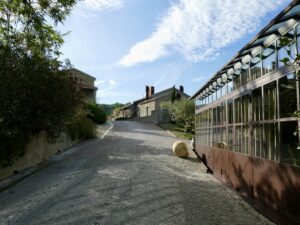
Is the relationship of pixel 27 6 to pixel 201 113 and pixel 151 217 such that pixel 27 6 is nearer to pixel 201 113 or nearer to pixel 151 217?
pixel 201 113

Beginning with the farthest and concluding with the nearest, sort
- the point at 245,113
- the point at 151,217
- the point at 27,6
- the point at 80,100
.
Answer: the point at 80,100
the point at 27,6
the point at 245,113
the point at 151,217

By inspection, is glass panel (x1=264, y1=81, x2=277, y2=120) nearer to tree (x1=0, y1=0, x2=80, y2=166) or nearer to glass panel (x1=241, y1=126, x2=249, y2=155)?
glass panel (x1=241, y1=126, x2=249, y2=155)

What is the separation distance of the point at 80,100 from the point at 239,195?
9.93 metres

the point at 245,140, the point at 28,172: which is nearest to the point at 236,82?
the point at 245,140

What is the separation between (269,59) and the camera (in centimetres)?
751

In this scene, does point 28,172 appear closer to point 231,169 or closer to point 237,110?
point 231,169

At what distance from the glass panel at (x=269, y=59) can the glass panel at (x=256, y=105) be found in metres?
0.68

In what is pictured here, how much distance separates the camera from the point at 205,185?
36.2 ft

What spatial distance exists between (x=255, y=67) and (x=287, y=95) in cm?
230

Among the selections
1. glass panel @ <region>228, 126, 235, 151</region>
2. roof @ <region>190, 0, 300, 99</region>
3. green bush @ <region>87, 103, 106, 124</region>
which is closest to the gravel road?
glass panel @ <region>228, 126, 235, 151</region>

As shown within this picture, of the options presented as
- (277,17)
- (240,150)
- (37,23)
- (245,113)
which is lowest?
(240,150)

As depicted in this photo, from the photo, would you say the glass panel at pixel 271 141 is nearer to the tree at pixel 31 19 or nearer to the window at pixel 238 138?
the window at pixel 238 138

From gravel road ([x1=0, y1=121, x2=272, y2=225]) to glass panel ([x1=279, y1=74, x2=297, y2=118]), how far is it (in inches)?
90.4

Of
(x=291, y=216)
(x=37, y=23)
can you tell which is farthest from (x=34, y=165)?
(x=291, y=216)
